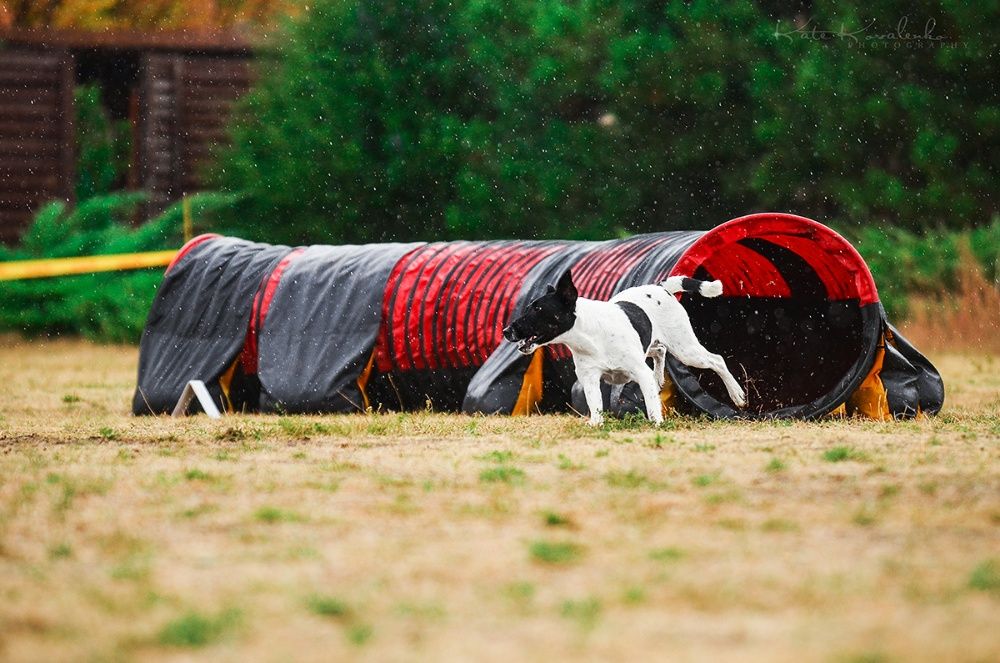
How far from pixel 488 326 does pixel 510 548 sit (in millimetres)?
5772

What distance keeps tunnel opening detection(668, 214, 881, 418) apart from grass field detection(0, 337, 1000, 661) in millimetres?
1206

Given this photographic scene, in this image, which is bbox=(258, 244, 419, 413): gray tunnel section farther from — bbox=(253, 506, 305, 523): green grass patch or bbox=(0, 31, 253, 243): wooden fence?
bbox=(0, 31, 253, 243): wooden fence

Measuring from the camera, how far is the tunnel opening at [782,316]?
347 inches

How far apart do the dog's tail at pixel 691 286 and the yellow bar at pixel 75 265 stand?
1317 centimetres

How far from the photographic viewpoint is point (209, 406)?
10555mm

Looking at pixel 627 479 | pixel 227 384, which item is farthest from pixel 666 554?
pixel 227 384

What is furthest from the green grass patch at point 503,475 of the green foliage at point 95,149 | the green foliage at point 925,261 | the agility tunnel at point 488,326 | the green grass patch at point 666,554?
the green foliage at point 95,149

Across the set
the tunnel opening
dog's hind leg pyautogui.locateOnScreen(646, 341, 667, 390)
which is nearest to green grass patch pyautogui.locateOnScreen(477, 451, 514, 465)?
dog's hind leg pyautogui.locateOnScreen(646, 341, 667, 390)

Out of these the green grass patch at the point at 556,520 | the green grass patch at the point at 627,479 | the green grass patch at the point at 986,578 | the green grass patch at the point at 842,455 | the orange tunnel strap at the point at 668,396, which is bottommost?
the orange tunnel strap at the point at 668,396

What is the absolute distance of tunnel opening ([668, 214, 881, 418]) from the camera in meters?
A: 8.80

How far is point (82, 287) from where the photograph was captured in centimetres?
2128

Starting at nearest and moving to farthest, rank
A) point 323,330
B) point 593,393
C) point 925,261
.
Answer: point 593,393 → point 323,330 → point 925,261

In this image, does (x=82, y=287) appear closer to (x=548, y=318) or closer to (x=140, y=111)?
(x=140, y=111)

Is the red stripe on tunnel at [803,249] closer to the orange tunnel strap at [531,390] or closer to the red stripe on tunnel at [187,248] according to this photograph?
the orange tunnel strap at [531,390]
